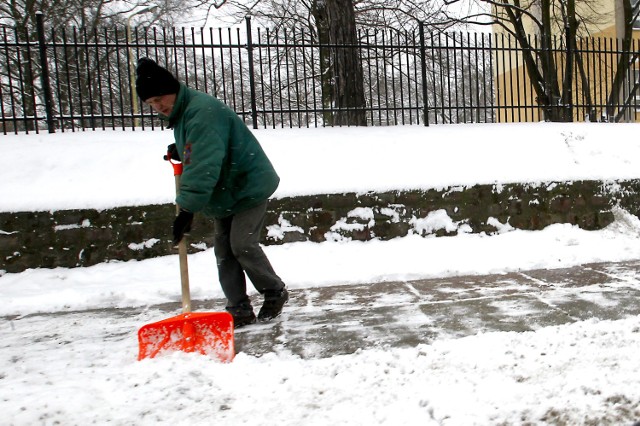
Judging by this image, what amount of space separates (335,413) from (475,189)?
4.55 m

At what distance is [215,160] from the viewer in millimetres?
3420

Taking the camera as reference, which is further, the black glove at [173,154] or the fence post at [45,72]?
the fence post at [45,72]

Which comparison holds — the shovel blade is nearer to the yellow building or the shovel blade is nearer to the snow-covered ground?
the snow-covered ground

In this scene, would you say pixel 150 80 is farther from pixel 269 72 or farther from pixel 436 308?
pixel 269 72

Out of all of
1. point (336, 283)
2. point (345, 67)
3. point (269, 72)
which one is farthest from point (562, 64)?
point (336, 283)

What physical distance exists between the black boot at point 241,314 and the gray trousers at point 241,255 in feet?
0.10

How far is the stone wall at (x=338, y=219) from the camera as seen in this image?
5410mm

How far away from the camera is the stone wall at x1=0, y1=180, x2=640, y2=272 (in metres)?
5.41

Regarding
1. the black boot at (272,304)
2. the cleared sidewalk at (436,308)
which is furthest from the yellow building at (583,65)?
the black boot at (272,304)

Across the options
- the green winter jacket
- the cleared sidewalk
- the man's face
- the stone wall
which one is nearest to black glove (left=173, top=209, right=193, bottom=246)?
the green winter jacket

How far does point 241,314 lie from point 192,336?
0.71 m

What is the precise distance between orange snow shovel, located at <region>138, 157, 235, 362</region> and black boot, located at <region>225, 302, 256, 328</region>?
62 centimetres

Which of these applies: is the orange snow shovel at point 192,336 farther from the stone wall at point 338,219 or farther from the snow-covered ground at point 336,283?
the stone wall at point 338,219

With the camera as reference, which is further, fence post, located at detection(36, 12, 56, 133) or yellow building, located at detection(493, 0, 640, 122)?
yellow building, located at detection(493, 0, 640, 122)
